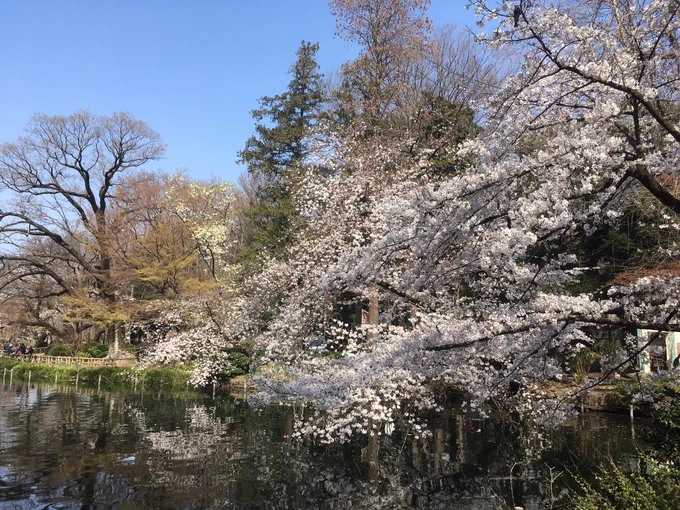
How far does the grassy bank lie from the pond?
6993 mm

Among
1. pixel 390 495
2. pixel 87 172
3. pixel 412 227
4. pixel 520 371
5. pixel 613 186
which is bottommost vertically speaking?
pixel 390 495

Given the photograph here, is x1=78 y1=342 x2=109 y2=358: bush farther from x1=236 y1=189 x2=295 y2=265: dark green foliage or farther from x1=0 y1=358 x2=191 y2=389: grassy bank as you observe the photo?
x1=236 y1=189 x2=295 y2=265: dark green foliage

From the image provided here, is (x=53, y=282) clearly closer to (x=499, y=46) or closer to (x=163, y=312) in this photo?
(x=163, y=312)

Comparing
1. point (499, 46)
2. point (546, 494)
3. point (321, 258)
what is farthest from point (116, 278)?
point (499, 46)

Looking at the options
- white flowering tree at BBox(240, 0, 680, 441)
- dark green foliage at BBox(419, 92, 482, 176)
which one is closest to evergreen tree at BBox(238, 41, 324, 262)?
dark green foliage at BBox(419, 92, 482, 176)

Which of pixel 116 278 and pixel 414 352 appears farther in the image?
pixel 116 278

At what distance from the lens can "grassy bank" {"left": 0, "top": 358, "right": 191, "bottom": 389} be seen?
849 inches

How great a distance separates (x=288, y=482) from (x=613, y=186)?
22.7ft

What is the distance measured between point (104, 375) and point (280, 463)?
57.5 feet

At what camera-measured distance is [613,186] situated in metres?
5.29

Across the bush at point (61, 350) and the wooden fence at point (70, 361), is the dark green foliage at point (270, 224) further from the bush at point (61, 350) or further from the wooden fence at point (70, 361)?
the bush at point (61, 350)

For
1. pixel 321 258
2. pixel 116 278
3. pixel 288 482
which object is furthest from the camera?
pixel 116 278

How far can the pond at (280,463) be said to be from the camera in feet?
25.7

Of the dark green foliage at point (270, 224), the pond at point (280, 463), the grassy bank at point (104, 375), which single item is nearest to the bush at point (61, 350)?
the grassy bank at point (104, 375)
